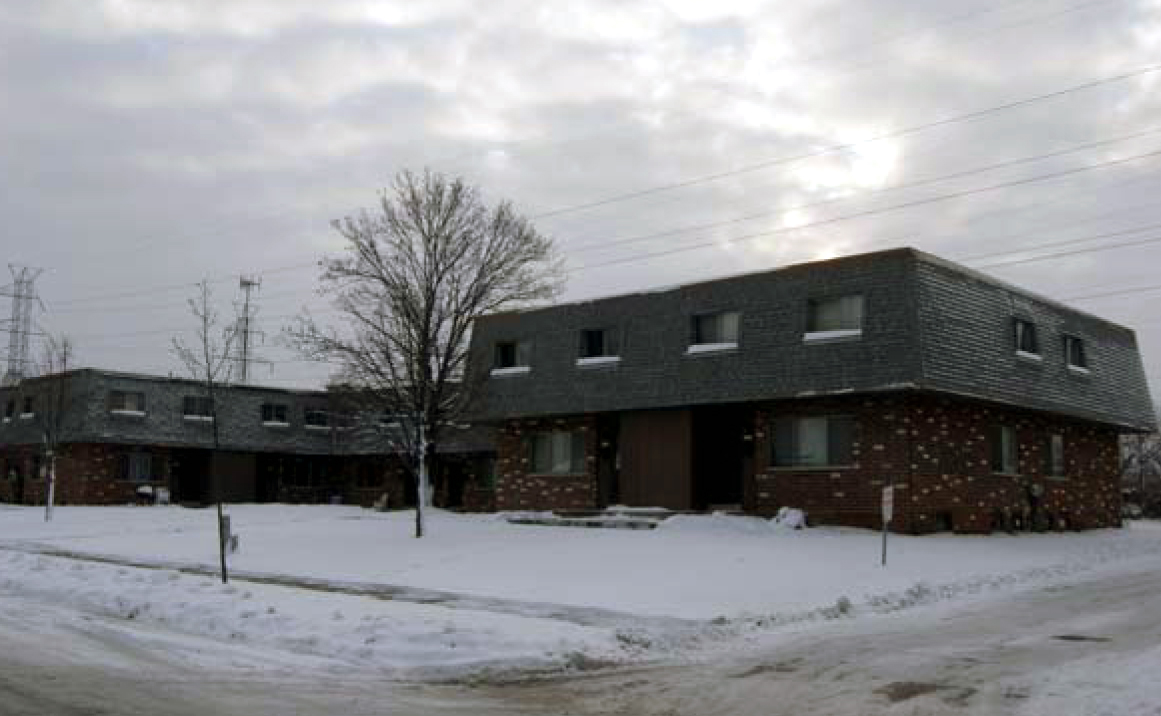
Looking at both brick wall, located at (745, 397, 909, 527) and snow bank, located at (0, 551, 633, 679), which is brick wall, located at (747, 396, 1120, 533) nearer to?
brick wall, located at (745, 397, 909, 527)

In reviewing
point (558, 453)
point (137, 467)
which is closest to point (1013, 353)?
point (558, 453)

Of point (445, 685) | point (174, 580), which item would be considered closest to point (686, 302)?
point (174, 580)

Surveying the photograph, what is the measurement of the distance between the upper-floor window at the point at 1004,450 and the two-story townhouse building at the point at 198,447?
18986 millimetres

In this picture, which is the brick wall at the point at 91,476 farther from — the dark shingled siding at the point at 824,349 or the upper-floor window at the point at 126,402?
the dark shingled siding at the point at 824,349

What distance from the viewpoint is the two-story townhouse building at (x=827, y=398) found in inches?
1019

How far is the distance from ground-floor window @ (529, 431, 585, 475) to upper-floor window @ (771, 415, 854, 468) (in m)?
6.45

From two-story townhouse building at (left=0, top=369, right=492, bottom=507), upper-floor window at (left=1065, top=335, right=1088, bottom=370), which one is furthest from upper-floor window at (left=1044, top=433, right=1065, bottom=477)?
two-story townhouse building at (left=0, top=369, right=492, bottom=507)

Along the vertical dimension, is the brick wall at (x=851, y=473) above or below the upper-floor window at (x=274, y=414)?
below

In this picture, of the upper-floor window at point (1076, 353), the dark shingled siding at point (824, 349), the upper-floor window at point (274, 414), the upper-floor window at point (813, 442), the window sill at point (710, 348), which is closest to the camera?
the dark shingled siding at point (824, 349)

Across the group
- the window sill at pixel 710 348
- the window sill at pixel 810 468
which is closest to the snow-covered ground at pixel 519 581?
the window sill at pixel 810 468

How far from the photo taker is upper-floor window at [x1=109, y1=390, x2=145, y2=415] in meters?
48.0

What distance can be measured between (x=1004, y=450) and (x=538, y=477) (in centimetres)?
1230

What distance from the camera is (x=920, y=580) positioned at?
739 inches

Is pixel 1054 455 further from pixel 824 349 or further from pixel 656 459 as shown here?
pixel 656 459
